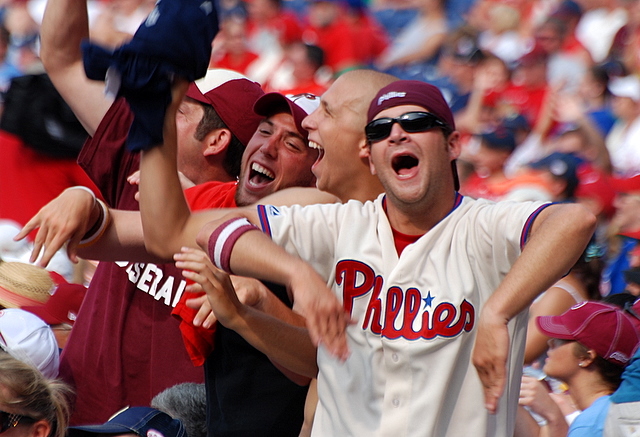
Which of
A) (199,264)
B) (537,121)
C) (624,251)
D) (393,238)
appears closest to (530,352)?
(624,251)

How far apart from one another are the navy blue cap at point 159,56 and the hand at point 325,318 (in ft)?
1.96

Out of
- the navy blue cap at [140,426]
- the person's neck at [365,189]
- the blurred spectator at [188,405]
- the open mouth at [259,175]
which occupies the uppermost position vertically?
the open mouth at [259,175]

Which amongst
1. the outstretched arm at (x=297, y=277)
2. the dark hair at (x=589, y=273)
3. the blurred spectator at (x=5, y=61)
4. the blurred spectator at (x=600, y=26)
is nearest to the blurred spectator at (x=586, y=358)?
the dark hair at (x=589, y=273)

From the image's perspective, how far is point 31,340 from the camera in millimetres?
3387

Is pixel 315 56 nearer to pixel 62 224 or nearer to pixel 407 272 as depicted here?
pixel 62 224

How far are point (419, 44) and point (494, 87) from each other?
6.14 feet

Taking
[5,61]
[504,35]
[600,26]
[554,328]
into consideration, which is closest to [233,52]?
[5,61]

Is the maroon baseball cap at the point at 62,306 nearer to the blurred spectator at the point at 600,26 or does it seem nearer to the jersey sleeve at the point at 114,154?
the jersey sleeve at the point at 114,154

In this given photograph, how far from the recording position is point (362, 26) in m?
9.80

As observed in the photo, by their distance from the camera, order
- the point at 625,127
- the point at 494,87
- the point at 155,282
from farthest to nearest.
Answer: the point at 494,87 < the point at 625,127 < the point at 155,282

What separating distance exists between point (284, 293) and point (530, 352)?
1.49 meters

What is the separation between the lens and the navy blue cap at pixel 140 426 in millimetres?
2783

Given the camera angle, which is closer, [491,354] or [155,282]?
[491,354]

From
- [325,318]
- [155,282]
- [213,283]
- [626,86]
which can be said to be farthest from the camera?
[626,86]
